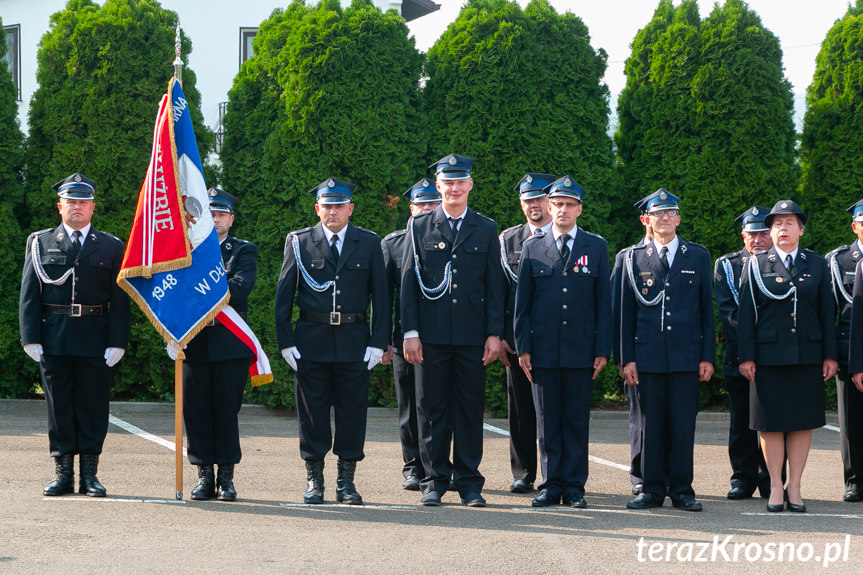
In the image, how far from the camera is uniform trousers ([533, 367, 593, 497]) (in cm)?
663

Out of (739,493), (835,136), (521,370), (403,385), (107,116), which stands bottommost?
(739,493)

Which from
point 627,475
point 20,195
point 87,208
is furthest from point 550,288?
point 20,195

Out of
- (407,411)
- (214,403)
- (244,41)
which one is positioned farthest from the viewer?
(244,41)

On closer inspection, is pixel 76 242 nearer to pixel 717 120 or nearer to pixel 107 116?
pixel 107 116

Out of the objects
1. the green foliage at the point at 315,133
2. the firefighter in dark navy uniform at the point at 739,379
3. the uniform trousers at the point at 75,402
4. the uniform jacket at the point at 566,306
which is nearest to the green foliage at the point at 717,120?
the green foliage at the point at 315,133

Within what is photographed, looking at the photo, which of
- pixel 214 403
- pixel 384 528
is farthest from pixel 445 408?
pixel 214 403

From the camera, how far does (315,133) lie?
11438 mm

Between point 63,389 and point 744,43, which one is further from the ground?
point 744,43

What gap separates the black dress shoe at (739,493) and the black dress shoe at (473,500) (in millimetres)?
1765

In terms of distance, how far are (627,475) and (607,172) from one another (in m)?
4.52

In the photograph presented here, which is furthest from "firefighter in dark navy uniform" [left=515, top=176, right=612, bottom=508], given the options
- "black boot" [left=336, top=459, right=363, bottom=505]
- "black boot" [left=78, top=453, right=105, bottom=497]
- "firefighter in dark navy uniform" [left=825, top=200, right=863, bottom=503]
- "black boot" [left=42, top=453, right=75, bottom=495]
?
"black boot" [left=42, top=453, right=75, bottom=495]

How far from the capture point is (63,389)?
678 centimetres

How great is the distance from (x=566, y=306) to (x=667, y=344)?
68cm

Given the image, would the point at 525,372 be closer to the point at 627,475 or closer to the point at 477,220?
the point at 477,220
